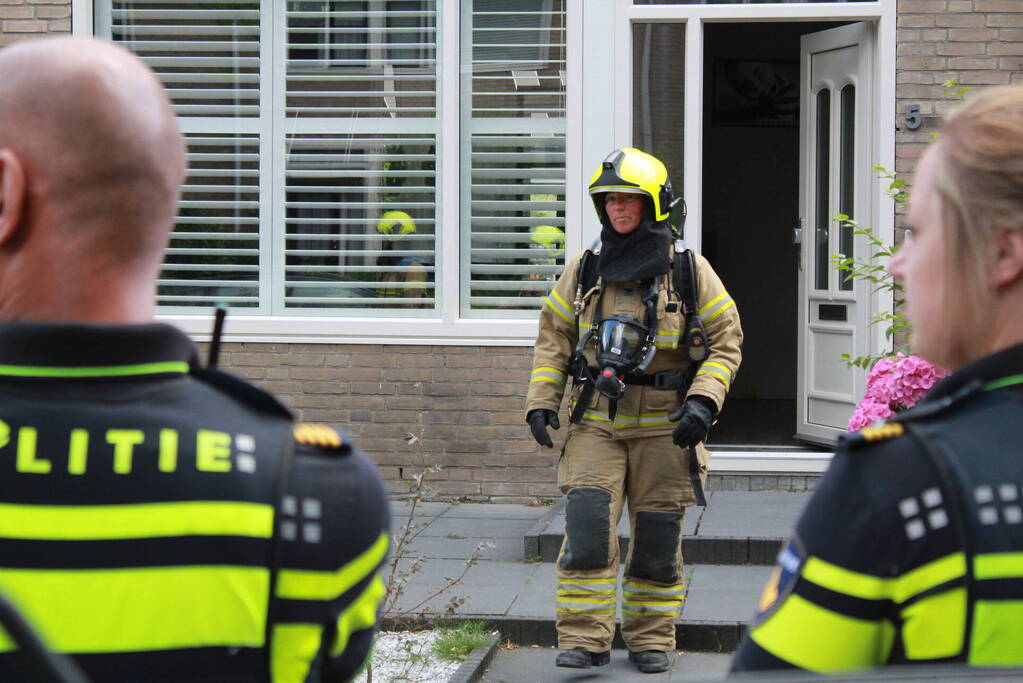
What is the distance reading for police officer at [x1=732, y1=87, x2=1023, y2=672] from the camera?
51.3 inches

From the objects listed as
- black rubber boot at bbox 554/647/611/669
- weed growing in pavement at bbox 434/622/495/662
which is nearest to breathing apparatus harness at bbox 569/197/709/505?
black rubber boot at bbox 554/647/611/669

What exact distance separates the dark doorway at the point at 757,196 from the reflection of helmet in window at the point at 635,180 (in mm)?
7709

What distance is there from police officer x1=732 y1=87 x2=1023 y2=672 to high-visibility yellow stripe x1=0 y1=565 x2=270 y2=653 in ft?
1.75

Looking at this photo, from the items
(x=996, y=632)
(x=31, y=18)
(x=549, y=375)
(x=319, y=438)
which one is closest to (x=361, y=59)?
(x=31, y=18)

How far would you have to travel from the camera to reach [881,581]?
133cm

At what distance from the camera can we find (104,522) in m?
1.30

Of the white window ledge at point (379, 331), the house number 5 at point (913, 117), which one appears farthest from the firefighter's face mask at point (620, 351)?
the house number 5 at point (913, 117)

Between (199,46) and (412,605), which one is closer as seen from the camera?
(412,605)

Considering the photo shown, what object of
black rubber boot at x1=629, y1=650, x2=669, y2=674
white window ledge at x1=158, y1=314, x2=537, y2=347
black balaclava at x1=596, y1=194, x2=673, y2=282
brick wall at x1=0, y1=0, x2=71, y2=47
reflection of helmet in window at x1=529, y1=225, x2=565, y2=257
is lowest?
black rubber boot at x1=629, y1=650, x2=669, y2=674

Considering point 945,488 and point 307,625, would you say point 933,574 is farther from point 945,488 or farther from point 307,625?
point 307,625

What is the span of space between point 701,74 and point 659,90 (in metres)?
0.28

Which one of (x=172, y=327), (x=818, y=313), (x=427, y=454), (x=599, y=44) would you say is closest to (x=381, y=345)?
(x=427, y=454)

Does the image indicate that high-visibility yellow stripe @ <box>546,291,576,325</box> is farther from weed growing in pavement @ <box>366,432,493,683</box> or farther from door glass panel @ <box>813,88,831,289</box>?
door glass panel @ <box>813,88,831,289</box>

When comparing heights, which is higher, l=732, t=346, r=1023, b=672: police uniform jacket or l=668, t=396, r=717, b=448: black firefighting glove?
l=732, t=346, r=1023, b=672: police uniform jacket
